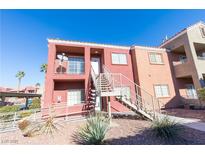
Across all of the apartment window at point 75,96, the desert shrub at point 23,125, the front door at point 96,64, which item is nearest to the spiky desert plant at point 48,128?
the desert shrub at point 23,125

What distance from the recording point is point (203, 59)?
13.1 meters

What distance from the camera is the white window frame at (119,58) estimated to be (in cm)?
1321

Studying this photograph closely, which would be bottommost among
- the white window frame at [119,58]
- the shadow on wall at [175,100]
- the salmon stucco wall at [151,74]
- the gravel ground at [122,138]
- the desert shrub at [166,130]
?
the gravel ground at [122,138]

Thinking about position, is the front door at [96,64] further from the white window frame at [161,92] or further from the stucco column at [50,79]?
the white window frame at [161,92]

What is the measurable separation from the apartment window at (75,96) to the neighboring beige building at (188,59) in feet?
38.4

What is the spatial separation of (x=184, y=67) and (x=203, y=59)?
2.25 meters

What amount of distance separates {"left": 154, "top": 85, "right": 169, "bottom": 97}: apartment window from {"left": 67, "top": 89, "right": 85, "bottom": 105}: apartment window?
28.2 ft

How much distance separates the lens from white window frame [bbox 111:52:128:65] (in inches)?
520

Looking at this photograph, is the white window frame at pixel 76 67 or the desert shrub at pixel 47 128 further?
the white window frame at pixel 76 67

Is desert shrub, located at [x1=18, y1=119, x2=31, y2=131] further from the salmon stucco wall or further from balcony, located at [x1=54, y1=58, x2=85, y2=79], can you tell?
the salmon stucco wall

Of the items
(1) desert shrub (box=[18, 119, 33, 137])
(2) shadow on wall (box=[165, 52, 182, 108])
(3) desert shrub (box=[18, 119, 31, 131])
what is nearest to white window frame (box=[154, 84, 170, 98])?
(2) shadow on wall (box=[165, 52, 182, 108])

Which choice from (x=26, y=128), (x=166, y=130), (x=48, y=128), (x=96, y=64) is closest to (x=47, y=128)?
(x=48, y=128)
